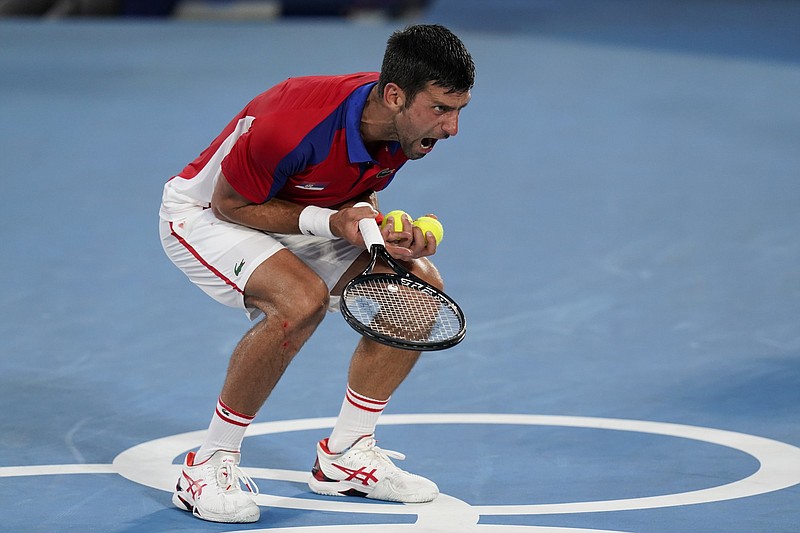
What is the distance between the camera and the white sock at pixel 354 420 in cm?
428

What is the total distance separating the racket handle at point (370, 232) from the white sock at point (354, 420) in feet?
1.95

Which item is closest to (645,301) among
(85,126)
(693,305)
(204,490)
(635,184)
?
(693,305)

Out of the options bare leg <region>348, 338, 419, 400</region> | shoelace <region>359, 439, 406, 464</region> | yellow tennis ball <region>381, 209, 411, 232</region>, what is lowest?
shoelace <region>359, 439, 406, 464</region>

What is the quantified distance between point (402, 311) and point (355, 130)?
1.95ft

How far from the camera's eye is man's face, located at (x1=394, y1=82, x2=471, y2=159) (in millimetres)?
3885

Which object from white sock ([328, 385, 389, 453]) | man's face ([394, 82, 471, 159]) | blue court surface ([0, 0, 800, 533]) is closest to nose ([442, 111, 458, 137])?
man's face ([394, 82, 471, 159])

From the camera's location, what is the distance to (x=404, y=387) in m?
5.48

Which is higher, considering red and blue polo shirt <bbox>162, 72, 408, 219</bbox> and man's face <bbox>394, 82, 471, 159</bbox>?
man's face <bbox>394, 82, 471, 159</bbox>

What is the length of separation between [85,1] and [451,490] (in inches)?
674

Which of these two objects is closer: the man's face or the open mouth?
the man's face

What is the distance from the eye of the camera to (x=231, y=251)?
164 inches

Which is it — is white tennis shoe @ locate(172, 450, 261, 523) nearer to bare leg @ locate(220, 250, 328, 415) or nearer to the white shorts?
bare leg @ locate(220, 250, 328, 415)

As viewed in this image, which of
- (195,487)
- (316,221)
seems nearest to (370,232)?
(316,221)

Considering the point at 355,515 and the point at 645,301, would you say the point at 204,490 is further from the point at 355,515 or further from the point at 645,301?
the point at 645,301
